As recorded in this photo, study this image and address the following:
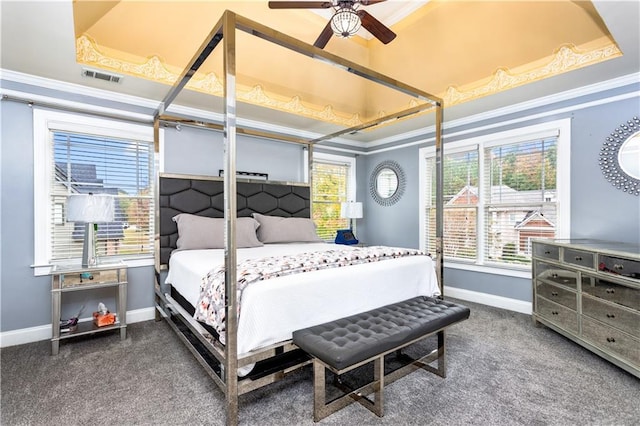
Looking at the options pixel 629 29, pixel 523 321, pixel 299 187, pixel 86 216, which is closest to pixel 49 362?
pixel 86 216

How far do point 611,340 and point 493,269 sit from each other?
1.64m

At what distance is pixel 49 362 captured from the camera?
2441mm

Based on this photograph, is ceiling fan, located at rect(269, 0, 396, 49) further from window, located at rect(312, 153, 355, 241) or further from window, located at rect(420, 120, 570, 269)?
window, located at rect(312, 153, 355, 241)

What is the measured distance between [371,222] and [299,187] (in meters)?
1.74

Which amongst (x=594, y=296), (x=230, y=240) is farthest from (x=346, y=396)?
(x=594, y=296)

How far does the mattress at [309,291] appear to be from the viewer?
68.7 inches

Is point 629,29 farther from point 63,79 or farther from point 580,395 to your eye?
point 63,79

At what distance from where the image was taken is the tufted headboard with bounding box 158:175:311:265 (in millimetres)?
3369

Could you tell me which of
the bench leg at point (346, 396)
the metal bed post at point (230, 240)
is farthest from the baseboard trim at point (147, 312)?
the bench leg at point (346, 396)

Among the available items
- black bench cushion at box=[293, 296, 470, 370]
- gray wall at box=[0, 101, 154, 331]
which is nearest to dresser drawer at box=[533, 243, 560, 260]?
black bench cushion at box=[293, 296, 470, 370]

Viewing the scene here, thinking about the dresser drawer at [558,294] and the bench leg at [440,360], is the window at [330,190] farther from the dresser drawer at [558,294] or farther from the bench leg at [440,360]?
the bench leg at [440,360]

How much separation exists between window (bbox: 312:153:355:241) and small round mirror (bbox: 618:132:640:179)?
3.45 meters

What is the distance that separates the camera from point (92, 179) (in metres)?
3.17

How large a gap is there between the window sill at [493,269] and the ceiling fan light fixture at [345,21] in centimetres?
327
